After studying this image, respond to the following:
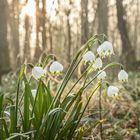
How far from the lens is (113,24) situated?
2188 cm

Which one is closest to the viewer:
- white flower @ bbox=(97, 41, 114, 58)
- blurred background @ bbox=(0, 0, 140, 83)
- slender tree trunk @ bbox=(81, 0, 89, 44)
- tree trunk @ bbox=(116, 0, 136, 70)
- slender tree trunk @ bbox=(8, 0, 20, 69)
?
white flower @ bbox=(97, 41, 114, 58)

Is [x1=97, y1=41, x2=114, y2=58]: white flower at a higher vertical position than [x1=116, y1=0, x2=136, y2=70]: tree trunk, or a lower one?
lower

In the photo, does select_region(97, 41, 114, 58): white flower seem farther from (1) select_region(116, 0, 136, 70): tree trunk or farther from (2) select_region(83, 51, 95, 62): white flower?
(1) select_region(116, 0, 136, 70): tree trunk

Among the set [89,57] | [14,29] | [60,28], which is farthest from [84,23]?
[89,57]

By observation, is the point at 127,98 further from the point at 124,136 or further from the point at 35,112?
the point at 35,112

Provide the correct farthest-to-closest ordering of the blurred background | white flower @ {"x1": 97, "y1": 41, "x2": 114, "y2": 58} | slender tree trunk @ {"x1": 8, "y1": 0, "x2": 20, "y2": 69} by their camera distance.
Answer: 1. slender tree trunk @ {"x1": 8, "y1": 0, "x2": 20, "y2": 69}
2. the blurred background
3. white flower @ {"x1": 97, "y1": 41, "x2": 114, "y2": 58}

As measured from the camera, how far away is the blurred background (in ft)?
37.6

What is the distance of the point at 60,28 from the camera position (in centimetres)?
1609

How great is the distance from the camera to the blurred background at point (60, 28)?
11.5 m

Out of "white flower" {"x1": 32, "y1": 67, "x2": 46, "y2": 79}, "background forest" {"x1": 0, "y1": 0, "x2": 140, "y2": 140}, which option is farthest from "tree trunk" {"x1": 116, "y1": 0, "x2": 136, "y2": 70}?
"white flower" {"x1": 32, "y1": 67, "x2": 46, "y2": 79}

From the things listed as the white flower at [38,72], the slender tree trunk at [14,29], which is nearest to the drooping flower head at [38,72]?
→ the white flower at [38,72]

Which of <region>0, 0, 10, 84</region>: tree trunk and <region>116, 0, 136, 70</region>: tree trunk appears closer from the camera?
<region>0, 0, 10, 84</region>: tree trunk

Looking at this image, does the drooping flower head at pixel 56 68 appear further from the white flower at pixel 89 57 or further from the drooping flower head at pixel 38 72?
the white flower at pixel 89 57

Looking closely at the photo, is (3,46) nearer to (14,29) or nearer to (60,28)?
(60,28)
